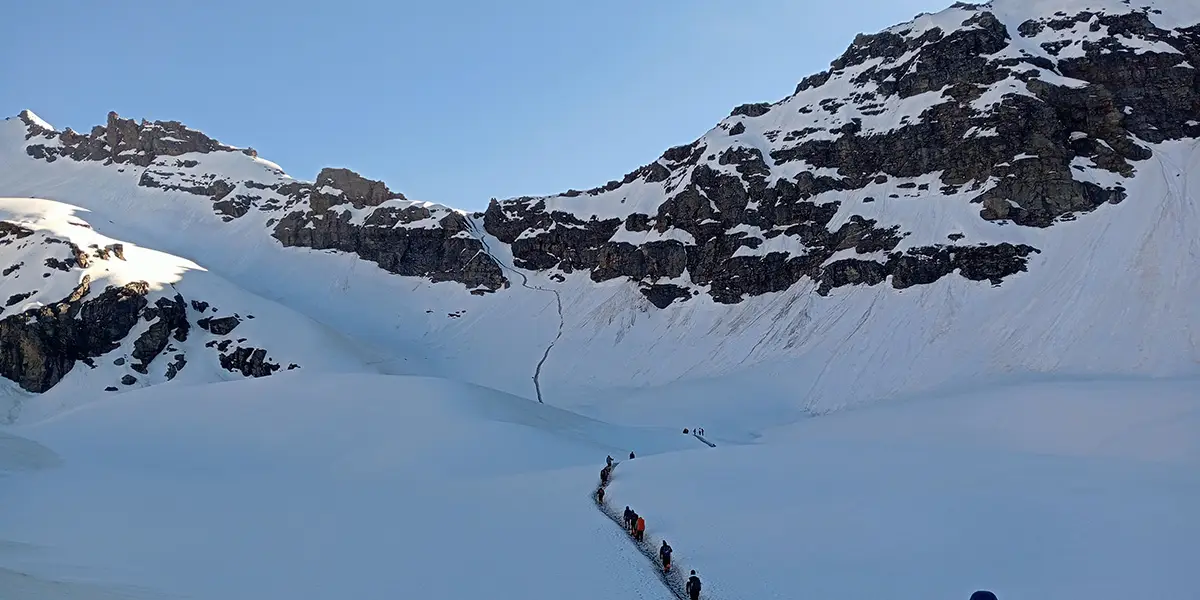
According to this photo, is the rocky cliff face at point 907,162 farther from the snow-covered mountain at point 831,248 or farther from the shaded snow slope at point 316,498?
the shaded snow slope at point 316,498

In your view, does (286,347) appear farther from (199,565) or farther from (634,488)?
(199,565)

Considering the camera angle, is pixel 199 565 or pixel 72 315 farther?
pixel 72 315

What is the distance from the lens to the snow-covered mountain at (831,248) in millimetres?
68125

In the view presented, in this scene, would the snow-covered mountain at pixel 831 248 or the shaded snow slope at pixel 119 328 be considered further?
the shaded snow slope at pixel 119 328

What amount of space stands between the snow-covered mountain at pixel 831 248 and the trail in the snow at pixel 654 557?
132ft

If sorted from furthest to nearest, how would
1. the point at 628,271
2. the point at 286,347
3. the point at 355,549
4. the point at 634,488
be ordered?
the point at 628,271 < the point at 286,347 < the point at 634,488 < the point at 355,549

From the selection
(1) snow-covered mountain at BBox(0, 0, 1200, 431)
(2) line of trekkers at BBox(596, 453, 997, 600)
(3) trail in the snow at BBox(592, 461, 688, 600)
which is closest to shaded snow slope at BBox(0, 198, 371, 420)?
(1) snow-covered mountain at BBox(0, 0, 1200, 431)

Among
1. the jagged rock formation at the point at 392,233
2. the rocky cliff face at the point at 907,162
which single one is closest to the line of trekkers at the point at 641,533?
the rocky cliff face at the point at 907,162

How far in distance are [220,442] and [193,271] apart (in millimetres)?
74430

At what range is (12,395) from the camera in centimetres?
8075

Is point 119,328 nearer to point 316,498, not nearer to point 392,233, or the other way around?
point 392,233

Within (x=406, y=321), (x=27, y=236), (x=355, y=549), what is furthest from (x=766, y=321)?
(x=27, y=236)

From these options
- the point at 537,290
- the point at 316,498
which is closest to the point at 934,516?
the point at 316,498

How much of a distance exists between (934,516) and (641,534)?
9386 mm
